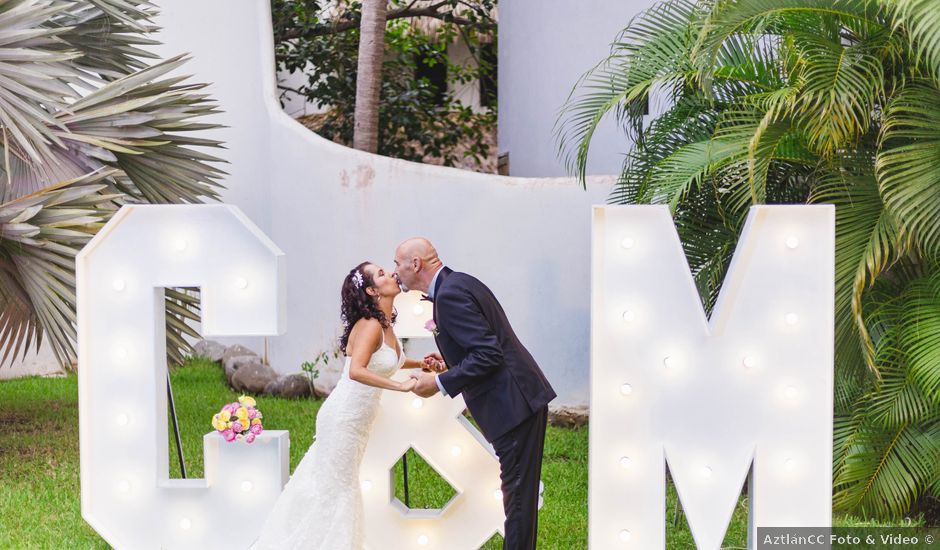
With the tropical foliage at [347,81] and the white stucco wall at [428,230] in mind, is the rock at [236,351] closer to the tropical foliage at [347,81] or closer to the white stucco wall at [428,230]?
the white stucco wall at [428,230]

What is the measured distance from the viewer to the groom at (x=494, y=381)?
453 cm

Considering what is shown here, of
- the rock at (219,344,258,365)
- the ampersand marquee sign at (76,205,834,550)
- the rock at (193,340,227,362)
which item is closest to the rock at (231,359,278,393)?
the rock at (219,344,258,365)

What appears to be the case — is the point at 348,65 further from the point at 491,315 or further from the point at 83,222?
the point at 491,315

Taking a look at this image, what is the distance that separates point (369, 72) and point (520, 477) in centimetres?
716

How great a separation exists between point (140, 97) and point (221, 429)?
13.4 feet

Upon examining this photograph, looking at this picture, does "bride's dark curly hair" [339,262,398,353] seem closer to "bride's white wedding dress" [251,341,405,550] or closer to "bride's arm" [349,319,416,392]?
"bride's arm" [349,319,416,392]

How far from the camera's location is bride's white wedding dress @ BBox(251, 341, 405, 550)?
4883mm

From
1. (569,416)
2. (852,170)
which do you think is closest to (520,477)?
(852,170)

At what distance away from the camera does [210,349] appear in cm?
1235

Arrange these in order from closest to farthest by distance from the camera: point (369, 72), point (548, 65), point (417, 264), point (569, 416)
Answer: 1. point (417, 264)
2. point (569, 416)
3. point (369, 72)
4. point (548, 65)

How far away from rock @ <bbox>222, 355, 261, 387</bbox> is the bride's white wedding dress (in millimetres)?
6184

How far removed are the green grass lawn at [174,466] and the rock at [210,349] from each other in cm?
72

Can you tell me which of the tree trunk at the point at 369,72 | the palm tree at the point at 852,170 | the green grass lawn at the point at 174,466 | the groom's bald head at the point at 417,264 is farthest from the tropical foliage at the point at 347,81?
the groom's bald head at the point at 417,264

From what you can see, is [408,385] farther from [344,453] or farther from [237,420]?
[237,420]
